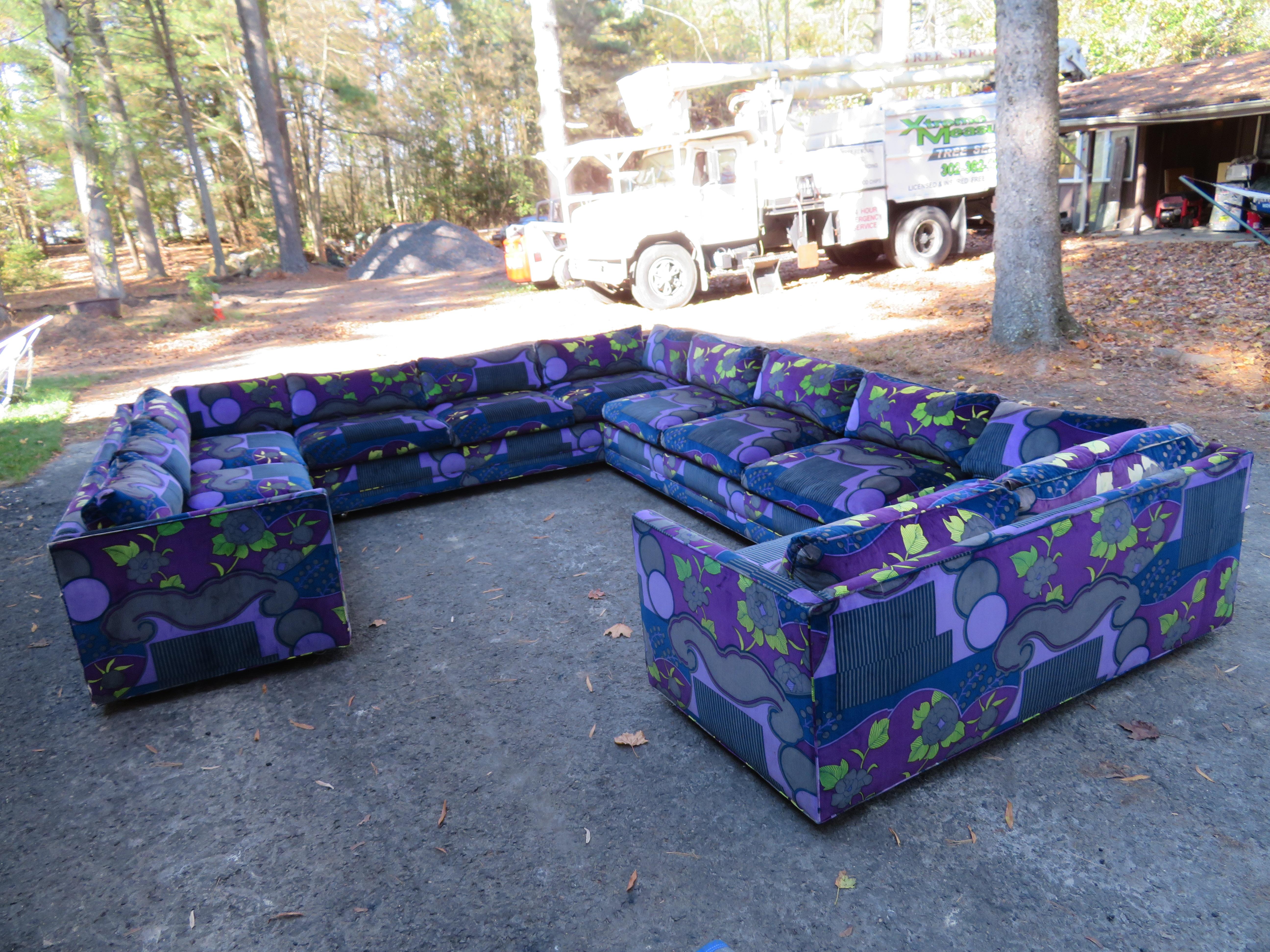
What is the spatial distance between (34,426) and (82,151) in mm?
10188

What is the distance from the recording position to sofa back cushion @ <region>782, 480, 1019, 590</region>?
2221 millimetres

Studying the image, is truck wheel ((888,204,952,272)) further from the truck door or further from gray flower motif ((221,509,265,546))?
gray flower motif ((221,509,265,546))

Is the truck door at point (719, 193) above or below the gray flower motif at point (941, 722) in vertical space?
above

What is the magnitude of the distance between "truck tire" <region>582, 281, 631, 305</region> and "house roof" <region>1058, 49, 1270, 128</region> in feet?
20.9

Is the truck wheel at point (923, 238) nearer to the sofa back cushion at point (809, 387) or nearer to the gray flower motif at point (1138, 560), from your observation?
the sofa back cushion at point (809, 387)

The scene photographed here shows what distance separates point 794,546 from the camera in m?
2.23

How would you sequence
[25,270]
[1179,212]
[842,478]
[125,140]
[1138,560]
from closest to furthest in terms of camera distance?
[1138,560] → [842,478] → [1179,212] → [125,140] → [25,270]

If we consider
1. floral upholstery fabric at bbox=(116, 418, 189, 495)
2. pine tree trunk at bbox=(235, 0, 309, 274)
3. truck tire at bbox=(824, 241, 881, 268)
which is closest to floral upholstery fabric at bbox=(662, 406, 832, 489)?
floral upholstery fabric at bbox=(116, 418, 189, 495)

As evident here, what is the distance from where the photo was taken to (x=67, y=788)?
2793mm

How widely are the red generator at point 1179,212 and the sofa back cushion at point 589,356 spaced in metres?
11.2

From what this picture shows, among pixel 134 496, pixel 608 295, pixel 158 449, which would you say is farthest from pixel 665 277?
pixel 134 496

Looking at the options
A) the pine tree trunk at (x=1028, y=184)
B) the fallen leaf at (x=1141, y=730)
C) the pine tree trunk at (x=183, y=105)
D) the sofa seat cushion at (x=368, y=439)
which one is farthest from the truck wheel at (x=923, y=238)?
the pine tree trunk at (x=183, y=105)

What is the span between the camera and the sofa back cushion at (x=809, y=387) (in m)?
4.39

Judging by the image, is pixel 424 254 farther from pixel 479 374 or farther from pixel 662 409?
pixel 662 409
